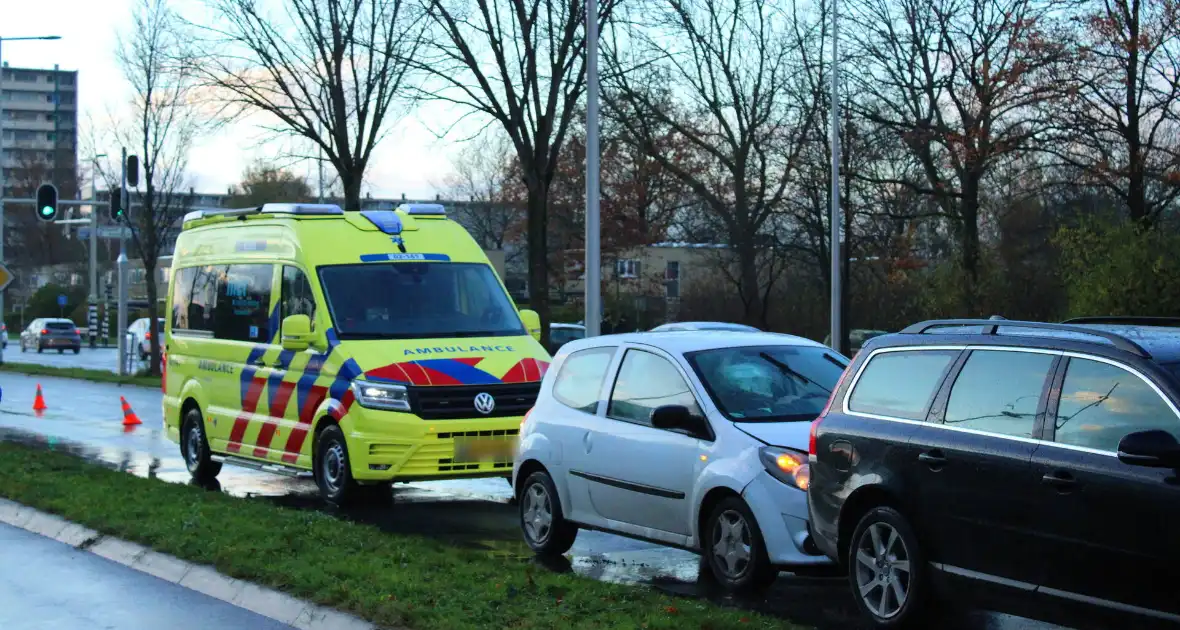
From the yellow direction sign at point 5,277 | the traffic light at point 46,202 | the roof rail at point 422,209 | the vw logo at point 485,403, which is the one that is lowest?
the vw logo at point 485,403

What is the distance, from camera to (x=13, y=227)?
106562 millimetres

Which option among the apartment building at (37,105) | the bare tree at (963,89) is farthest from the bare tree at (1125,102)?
the apartment building at (37,105)

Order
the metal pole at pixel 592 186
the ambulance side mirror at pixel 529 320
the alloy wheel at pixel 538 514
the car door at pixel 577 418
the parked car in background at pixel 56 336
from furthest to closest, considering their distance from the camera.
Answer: the parked car in background at pixel 56 336 → the metal pole at pixel 592 186 → the ambulance side mirror at pixel 529 320 → the alloy wheel at pixel 538 514 → the car door at pixel 577 418

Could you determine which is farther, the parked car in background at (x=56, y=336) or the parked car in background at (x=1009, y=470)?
the parked car in background at (x=56, y=336)

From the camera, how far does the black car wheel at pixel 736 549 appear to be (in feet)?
28.2

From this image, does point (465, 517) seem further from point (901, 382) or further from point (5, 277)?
point (5, 277)

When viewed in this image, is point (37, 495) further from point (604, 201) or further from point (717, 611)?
point (604, 201)

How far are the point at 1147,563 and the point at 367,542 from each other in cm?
548

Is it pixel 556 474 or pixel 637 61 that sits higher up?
pixel 637 61

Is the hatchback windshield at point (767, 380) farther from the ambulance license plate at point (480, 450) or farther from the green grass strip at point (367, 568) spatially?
the ambulance license plate at point (480, 450)

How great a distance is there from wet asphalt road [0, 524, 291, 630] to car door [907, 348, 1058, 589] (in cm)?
352

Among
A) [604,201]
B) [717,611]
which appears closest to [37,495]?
[717,611]

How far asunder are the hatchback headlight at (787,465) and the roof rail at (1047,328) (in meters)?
1.11

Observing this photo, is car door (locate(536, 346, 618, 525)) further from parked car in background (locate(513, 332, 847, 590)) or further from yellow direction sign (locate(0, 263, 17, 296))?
yellow direction sign (locate(0, 263, 17, 296))
